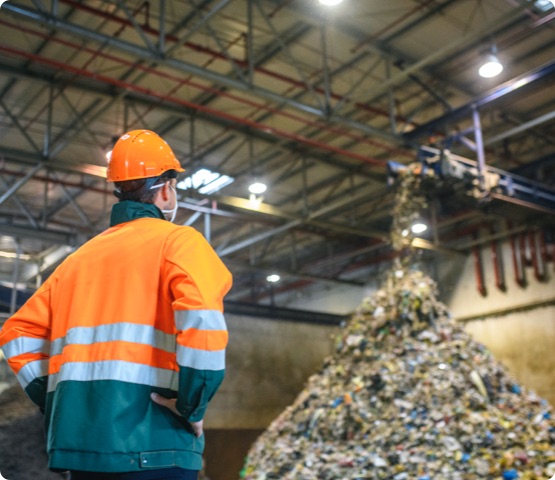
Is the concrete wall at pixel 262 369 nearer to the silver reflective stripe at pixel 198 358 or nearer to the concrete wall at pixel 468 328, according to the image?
the concrete wall at pixel 468 328

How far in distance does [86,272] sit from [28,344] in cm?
28

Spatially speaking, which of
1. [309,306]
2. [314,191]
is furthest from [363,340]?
[309,306]

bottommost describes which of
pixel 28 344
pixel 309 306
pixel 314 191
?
pixel 28 344

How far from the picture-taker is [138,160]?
5.89 feet

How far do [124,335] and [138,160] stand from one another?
1.73 feet

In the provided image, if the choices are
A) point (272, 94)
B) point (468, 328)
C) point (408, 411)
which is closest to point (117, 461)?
point (408, 411)

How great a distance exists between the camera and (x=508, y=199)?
8.55 meters

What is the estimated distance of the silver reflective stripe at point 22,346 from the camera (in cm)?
175

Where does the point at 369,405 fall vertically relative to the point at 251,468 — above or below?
above

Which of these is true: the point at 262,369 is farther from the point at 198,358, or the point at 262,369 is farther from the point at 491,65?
the point at 198,358

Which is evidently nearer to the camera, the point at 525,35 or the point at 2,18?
the point at 2,18

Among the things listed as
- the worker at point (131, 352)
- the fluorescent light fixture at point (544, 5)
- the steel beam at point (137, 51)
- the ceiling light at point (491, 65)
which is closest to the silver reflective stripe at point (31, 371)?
the worker at point (131, 352)

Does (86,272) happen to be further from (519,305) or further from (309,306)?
(309,306)

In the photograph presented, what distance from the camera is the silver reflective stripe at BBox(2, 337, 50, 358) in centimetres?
175
